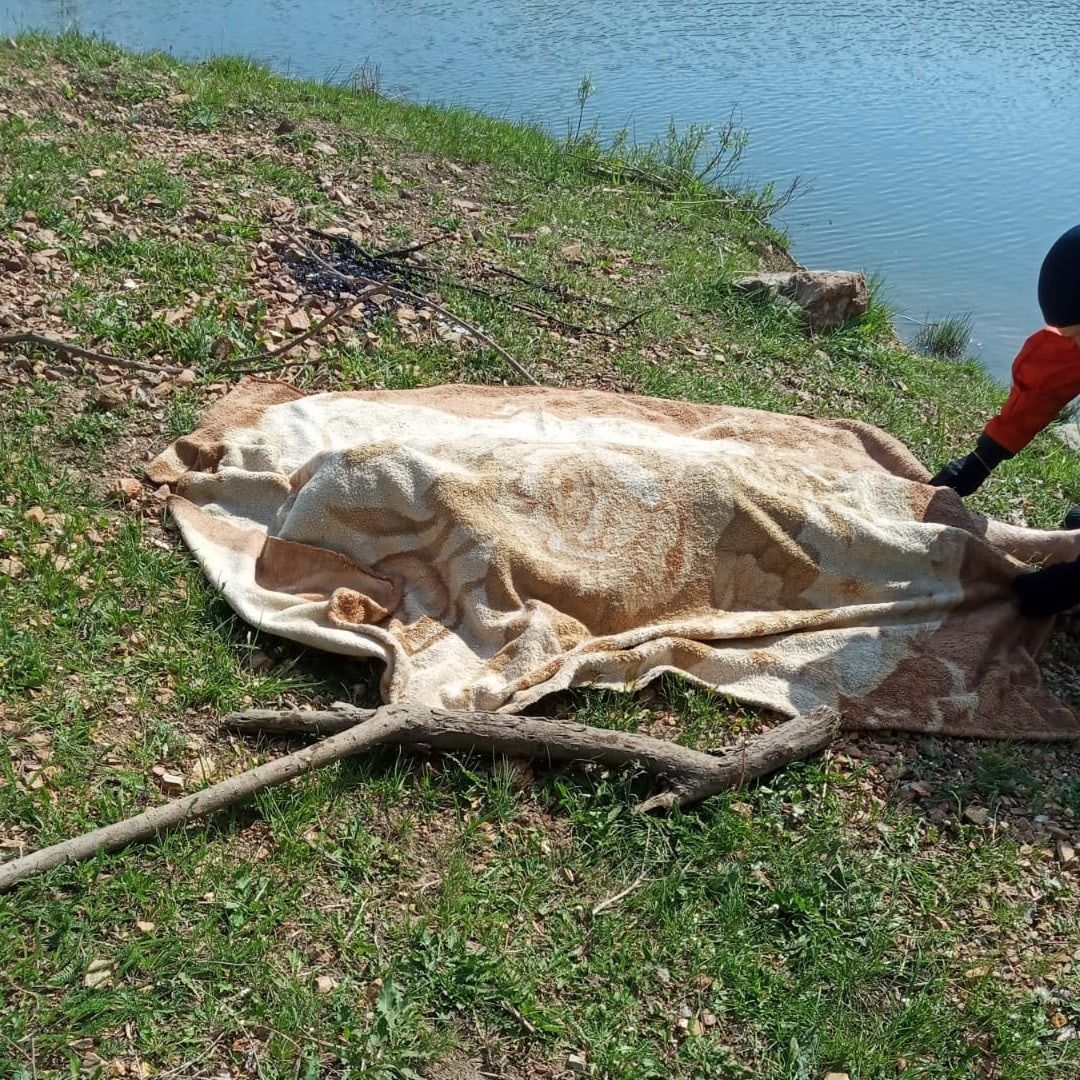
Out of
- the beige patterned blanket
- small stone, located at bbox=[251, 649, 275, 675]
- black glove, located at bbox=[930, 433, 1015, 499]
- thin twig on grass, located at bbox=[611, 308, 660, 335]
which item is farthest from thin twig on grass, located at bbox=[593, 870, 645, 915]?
thin twig on grass, located at bbox=[611, 308, 660, 335]

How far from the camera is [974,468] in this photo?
4250 mm

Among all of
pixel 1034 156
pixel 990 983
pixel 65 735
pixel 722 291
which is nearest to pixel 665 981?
pixel 990 983

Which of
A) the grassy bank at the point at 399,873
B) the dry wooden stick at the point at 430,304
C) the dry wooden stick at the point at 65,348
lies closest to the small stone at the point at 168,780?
the grassy bank at the point at 399,873

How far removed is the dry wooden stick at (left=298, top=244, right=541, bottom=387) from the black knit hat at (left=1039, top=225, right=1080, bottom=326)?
220 centimetres

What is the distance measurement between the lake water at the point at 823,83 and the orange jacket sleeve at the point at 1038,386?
3.74 metres

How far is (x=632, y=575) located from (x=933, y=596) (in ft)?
3.59

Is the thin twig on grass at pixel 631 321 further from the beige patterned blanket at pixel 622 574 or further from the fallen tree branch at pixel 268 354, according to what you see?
the beige patterned blanket at pixel 622 574

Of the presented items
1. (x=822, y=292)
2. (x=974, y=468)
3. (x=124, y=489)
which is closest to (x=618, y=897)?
(x=124, y=489)

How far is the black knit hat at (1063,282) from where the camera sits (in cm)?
377

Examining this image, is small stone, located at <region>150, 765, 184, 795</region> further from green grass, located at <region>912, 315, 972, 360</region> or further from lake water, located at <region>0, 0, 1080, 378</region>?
lake water, located at <region>0, 0, 1080, 378</region>

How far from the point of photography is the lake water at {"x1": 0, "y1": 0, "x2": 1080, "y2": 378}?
28.5ft

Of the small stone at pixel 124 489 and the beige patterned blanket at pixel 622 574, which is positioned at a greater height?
the beige patterned blanket at pixel 622 574

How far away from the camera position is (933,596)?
378 centimetres

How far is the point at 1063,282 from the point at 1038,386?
0.38m
